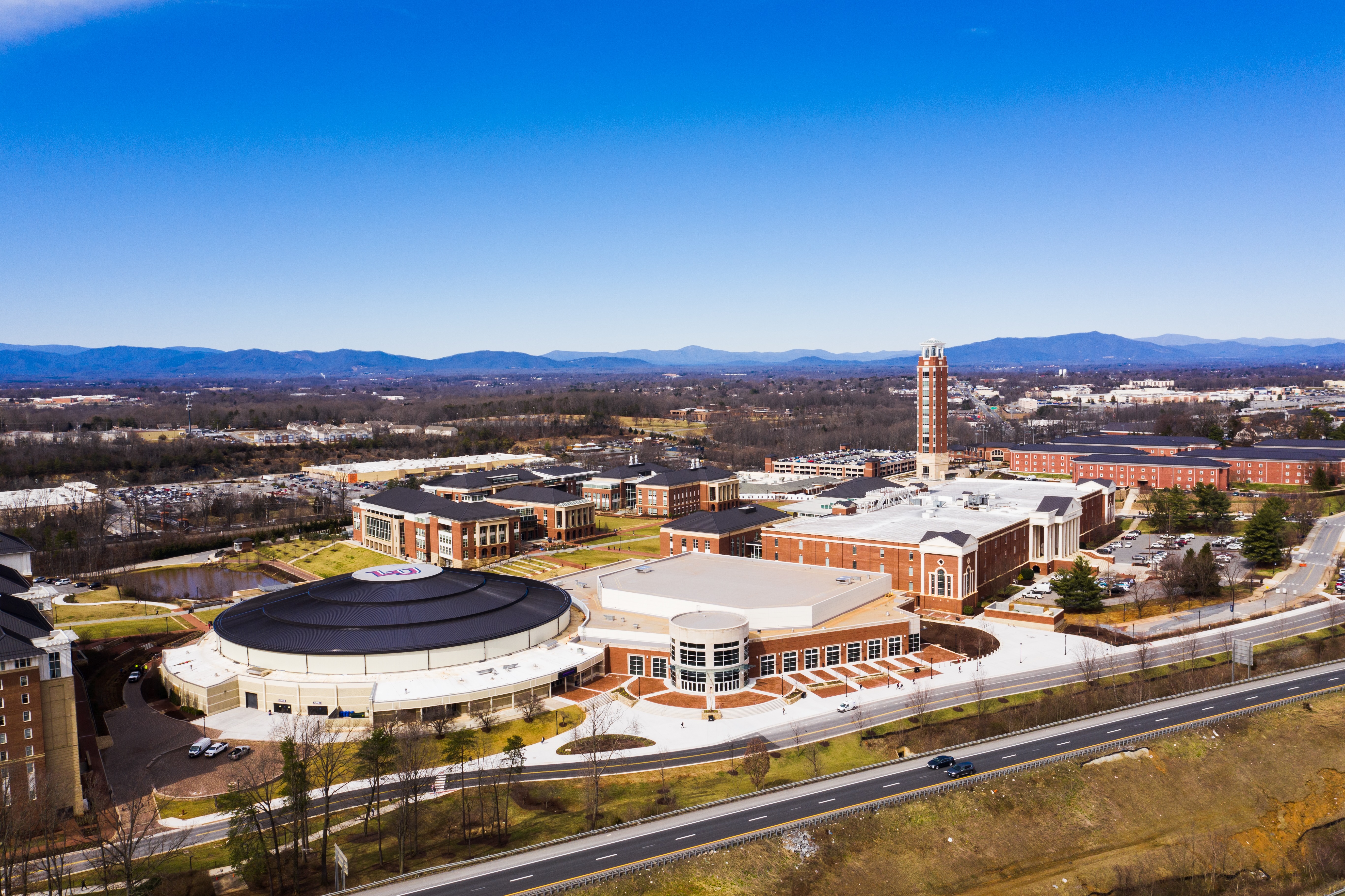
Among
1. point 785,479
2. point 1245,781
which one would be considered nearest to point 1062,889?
point 1245,781

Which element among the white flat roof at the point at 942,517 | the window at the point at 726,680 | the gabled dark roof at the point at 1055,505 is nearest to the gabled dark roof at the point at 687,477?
the white flat roof at the point at 942,517

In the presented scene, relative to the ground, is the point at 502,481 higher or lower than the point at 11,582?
lower

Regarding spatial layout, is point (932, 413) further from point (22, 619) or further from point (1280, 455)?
point (22, 619)

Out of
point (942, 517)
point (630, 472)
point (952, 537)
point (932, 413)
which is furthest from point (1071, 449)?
point (952, 537)

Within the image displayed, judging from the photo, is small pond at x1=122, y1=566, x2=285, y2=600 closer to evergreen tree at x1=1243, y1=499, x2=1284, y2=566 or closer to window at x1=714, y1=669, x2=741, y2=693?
window at x1=714, y1=669, x2=741, y2=693

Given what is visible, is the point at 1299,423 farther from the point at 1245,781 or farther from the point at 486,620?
the point at 486,620

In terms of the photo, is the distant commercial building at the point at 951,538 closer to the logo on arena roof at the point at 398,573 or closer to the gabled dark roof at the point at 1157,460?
the gabled dark roof at the point at 1157,460
